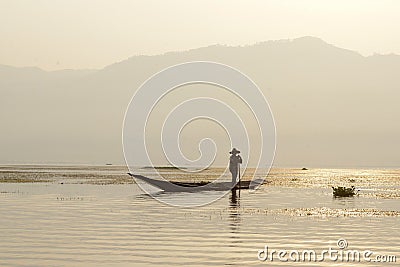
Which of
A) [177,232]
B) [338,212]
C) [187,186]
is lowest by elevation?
[338,212]

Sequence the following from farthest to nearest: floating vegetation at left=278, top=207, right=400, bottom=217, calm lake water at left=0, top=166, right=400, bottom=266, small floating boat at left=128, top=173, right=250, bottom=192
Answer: small floating boat at left=128, top=173, right=250, bottom=192, floating vegetation at left=278, top=207, right=400, bottom=217, calm lake water at left=0, top=166, right=400, bottom=266

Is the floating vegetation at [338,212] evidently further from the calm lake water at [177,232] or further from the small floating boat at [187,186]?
the small floating boat at [187,186]

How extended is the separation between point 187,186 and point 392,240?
35.7 metres

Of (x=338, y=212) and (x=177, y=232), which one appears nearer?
(x=177, y=232)

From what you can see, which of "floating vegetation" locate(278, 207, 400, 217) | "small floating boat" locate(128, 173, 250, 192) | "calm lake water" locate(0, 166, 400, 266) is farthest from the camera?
"small floating boat" locate(128, 173, 250, 192)

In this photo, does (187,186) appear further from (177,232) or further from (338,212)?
(177,232)

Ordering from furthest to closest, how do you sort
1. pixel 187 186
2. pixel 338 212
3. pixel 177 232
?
1. pixel 187 186
2. pixel 338 212
3. pixel 177 232

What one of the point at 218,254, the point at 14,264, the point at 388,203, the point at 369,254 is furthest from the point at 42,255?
the point at 388,203

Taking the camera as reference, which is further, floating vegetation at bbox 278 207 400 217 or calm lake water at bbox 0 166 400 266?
floating vegetation at bbox 278 207 400 217

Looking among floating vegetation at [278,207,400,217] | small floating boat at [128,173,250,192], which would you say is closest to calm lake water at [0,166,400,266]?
floating vegetation at [278,207,400,217]

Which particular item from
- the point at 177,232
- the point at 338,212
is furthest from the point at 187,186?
the point at 177,232

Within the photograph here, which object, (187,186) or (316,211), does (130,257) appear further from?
(187,186)

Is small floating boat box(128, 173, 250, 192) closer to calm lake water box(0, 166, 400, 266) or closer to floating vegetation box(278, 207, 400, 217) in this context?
calm lake water box(0, 166, 400, 266)

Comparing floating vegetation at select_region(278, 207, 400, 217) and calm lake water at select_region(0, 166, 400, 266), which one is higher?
Result: calm lake water at select_region(0, 166, 400, 266)
